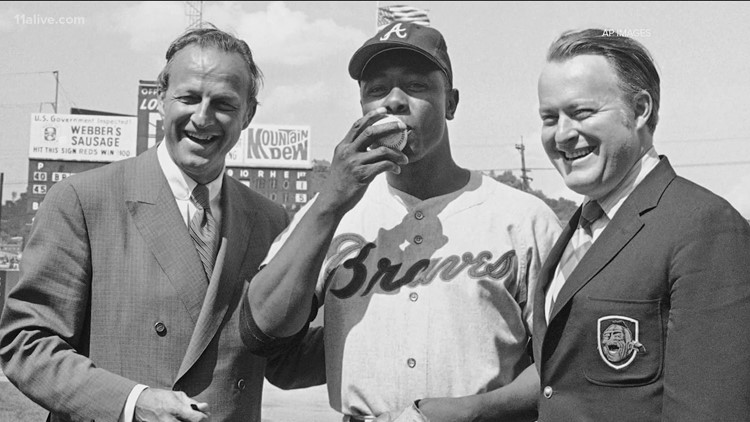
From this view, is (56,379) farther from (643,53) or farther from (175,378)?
(643,53)

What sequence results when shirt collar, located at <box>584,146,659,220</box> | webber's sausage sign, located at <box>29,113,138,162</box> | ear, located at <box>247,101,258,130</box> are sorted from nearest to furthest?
shirt collar, located at <box>584,146,659,220</box>
ear, located at <box>247,101,258,130</box>
webber's sausage sign, located at <box>29,113,138,162</box>

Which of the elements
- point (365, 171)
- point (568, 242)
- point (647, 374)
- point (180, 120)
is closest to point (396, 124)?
point (365, 171)

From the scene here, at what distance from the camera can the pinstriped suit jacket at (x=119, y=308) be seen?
258 cm

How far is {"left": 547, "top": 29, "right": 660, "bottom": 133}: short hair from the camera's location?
7.37 feet

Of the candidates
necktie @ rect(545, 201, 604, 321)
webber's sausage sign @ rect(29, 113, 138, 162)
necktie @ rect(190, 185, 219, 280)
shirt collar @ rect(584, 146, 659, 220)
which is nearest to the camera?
shirt collar @ rect(584, 146, 659, 220)

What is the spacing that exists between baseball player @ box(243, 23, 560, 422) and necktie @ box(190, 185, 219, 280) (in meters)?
0.24

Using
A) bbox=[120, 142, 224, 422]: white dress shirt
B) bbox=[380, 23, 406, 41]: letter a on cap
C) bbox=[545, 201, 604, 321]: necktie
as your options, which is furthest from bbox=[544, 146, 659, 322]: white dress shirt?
bbox=[120, 142, 224, 422]: white dress shirt

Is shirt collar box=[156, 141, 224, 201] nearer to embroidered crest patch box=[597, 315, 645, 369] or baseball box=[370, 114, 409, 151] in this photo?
baseball box=[370, 114, 409, 151]

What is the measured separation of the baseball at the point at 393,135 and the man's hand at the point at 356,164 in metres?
0.02

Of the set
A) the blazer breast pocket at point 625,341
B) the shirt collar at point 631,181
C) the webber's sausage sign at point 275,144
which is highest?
the webber's sausage sign at point 275,144

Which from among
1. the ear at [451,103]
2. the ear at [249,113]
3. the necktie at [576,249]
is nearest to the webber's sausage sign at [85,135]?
the ear at [249,113]

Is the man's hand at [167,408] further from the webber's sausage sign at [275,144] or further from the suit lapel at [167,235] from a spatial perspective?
the webber's sausage sign at [275,144]

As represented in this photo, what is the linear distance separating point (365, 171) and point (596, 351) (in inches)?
34.8

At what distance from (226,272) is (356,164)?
2.29 ft
